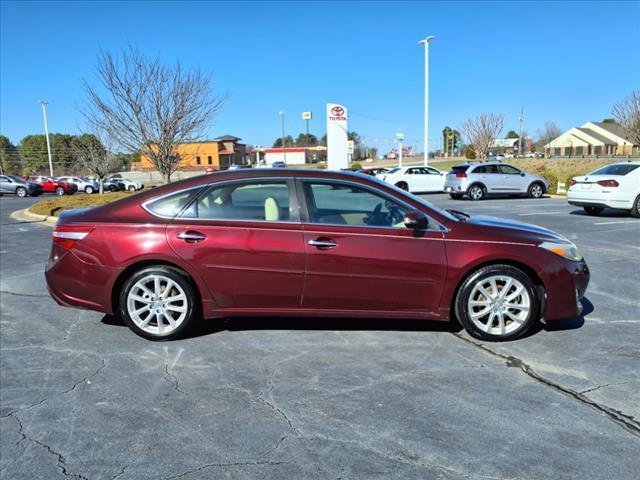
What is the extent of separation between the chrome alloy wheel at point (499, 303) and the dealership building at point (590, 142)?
85.0 meters

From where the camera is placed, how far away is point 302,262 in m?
4.27

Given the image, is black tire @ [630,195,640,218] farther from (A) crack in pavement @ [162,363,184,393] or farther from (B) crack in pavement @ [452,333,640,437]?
(A) crack in pavement @ [162,363,184,393]

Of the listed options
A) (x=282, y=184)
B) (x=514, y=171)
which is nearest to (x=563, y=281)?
(x=282, y=184)

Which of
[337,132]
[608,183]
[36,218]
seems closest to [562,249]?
[608,183]

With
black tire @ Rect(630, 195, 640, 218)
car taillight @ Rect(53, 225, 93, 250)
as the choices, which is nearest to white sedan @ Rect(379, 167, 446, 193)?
black tire @ Rect(630, 195, 640, 218)

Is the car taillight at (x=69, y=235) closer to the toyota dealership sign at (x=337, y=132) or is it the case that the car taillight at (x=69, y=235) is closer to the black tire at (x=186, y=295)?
the black tire at (x=186, y=295)

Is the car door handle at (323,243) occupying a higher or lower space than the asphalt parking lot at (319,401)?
higher

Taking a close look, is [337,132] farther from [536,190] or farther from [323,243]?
[323,243]

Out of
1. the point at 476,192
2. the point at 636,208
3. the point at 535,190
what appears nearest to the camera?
the point at 636,208

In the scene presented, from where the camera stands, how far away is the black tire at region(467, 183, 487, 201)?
2019 centimetres

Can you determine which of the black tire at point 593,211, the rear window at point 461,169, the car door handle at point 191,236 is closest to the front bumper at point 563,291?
the car door handle at point 191,236

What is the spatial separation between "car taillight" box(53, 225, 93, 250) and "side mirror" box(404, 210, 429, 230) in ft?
9.36

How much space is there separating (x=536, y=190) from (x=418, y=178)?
19.1 ft

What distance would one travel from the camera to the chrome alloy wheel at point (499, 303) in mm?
4332
